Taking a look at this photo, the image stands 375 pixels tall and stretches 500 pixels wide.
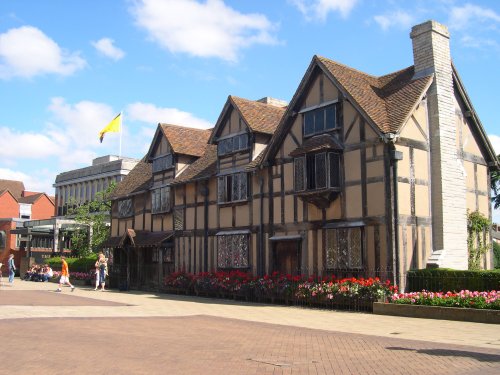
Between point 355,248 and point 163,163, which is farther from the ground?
point 163,163

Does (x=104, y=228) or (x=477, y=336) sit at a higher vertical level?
(x=104, y=228)

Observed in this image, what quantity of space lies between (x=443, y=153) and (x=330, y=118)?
14.5 feet

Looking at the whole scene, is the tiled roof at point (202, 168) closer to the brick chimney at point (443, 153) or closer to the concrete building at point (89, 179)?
the brick chimney at point (443, 153)

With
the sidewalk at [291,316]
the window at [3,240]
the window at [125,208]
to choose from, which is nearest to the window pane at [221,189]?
the sidewalk at [291,316]

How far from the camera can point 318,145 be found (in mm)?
21266

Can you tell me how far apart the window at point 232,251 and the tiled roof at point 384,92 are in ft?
26.6

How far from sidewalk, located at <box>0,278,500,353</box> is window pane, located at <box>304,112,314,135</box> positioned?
23.1 ft

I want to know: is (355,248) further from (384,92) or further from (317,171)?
(384,92)

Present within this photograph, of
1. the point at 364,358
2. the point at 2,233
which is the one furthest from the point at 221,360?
the point at 2,233

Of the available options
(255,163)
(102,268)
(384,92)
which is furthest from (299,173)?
(102,268)

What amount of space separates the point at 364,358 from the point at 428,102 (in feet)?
46.9

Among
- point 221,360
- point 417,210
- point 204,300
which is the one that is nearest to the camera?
point 221,360

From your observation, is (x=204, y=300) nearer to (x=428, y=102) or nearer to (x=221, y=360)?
(x=428, y=102)

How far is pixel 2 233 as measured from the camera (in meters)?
55.8
